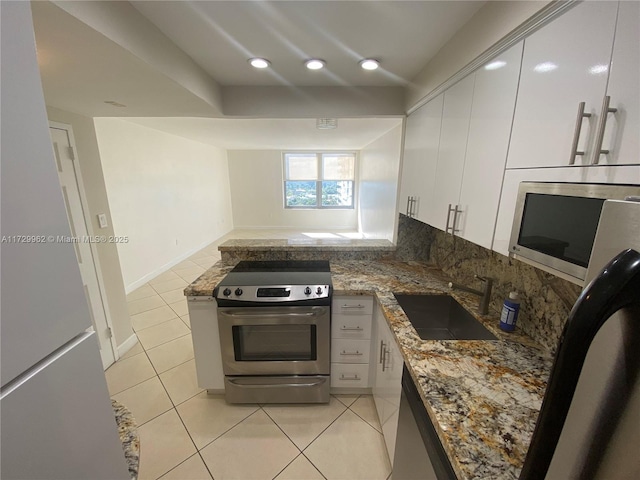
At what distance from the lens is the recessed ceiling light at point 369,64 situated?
1.59 m

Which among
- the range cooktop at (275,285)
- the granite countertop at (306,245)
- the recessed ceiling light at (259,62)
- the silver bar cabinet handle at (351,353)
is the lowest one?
the silver bar cabinet handle at (351,353)

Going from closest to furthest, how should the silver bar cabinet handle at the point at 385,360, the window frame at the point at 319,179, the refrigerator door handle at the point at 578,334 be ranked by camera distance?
the refrigerator door handle at the point at 578,334 → the silver bar cabinet handle at the point at 385,360 → the window frame at the point at 319,179

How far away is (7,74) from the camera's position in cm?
39

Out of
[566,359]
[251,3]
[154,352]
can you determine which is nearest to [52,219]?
[566,359]

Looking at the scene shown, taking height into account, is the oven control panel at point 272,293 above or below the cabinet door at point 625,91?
below

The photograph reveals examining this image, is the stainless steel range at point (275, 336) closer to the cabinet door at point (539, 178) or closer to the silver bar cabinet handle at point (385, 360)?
the silver bar cabinet handle at point (385, 360)

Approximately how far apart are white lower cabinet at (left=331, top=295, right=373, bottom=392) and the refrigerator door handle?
1.30m

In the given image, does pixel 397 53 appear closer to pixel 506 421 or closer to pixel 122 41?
pixel 122 41

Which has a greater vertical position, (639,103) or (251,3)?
(251,3)

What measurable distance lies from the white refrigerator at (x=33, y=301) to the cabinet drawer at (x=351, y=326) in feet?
4.62

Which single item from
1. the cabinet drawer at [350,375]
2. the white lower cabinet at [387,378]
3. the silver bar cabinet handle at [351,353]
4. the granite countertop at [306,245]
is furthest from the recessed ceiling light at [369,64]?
the cabinet drawer at [350,375]

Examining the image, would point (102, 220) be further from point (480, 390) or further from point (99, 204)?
point (480, 390)

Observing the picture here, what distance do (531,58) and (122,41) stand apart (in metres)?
1.61

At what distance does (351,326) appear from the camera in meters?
1.78
